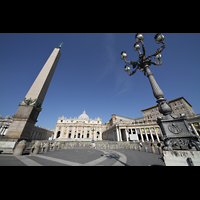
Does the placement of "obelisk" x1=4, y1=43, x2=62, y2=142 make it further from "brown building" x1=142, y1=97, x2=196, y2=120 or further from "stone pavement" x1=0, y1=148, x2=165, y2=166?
"brown building" x1=142, y1=97, x2=196, y2=120

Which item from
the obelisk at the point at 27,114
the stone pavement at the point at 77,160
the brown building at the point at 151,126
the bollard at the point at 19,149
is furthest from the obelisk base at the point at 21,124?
the brown building at the point at 151,126

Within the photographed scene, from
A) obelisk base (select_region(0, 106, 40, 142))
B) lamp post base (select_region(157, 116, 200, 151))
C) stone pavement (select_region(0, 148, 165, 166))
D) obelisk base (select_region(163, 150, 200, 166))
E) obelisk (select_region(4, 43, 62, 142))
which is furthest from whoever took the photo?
obelisk (select_region(4, 43, 62, 142))

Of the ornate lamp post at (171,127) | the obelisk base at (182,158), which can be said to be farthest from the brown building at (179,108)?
the obelisk base at (182,158)

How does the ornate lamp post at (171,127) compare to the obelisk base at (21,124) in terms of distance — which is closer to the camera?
the ornate lamp post at (171,127)

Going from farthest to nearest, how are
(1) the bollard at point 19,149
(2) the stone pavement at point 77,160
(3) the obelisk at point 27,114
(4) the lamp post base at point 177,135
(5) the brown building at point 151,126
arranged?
1. (5) the brown building at point 151,126
2. (3) the obelisk at point 27,114
3. (1) the bollard at point 19,149
4. (2) the stone pavement at point 77,160
5. (4) the lamp post base at point 177,135

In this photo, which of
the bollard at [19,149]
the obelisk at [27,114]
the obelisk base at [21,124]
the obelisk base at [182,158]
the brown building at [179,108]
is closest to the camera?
the obelisk base at [182,158]

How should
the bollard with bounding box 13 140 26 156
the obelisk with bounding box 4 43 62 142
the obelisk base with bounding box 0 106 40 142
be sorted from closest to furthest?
the bollard with bounding box 13 140 26 156 < the obelisk base with bounding box 0 106 40 142 < the obelisk with bounding box 4 43 62 142

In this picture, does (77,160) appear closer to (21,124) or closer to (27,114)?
(21,124)

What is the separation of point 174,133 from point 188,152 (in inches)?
30.3

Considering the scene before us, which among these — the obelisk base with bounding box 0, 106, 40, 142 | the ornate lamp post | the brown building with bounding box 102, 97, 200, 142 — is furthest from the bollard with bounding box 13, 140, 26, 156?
the brown building with bounding box 102, 97, 200, 142

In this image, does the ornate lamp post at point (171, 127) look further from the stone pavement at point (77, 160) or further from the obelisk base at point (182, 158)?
the stone pavement at point (77, 160)

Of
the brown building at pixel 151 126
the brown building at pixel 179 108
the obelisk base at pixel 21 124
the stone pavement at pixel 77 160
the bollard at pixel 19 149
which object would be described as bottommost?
the stone pavement at pixel 77 160

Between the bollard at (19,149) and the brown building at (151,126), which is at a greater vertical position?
the brown building at (151,126)
